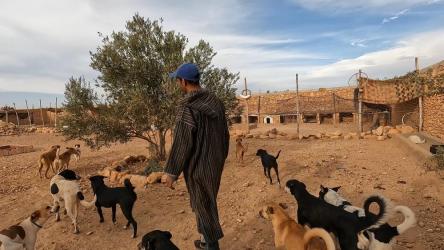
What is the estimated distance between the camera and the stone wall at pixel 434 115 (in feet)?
46.4

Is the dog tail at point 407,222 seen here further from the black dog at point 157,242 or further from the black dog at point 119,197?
the black dog at point 119,197

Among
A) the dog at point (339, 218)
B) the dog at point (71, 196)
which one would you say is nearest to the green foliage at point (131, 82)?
the dog at point (71, 196)

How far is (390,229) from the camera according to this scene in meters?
3.93

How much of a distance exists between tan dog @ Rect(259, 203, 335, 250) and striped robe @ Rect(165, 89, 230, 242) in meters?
1.07

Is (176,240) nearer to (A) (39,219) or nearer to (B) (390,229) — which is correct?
(A) (39,219)

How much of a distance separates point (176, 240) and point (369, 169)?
6.90 m

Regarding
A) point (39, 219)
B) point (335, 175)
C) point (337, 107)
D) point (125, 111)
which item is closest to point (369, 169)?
point (335, 175)

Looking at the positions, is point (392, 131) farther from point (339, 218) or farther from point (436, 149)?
point (339, 218)

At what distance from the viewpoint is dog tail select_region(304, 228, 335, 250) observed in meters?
3.51

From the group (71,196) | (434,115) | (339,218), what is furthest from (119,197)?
(434,115)

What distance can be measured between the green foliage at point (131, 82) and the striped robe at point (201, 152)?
6881 mm

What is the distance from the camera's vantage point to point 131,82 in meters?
10.8

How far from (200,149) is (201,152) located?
0.03 metres

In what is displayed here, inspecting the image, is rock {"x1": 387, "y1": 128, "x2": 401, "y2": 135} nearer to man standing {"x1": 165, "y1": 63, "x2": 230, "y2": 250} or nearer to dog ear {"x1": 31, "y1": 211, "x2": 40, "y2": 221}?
man standing {"x1": 165, "y1": 63, "x2": 230, "y2": 250}
